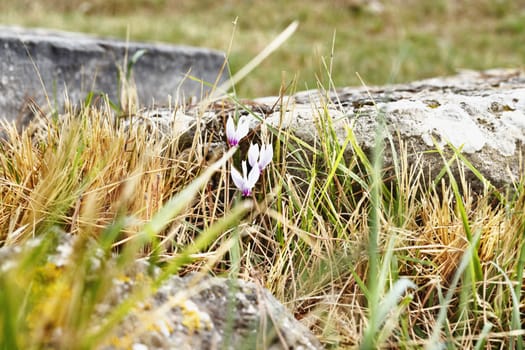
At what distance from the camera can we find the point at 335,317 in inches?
52.9

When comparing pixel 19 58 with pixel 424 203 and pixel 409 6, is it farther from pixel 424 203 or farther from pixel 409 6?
pixel 409 6

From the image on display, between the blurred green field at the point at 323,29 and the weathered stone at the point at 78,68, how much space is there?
1971 millimetres

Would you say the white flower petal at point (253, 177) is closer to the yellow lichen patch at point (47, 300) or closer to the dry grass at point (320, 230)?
the dry grass at point (320, 230)

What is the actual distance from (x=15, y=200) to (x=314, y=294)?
82 centimetres

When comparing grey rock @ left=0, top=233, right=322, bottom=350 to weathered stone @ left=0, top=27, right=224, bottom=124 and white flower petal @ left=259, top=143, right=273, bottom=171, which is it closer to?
white flower petal @ left=259, top=143, right=273, bottom=171

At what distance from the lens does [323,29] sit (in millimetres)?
10570

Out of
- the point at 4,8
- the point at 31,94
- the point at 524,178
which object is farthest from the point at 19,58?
the point at 4,8

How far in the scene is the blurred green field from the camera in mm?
7359

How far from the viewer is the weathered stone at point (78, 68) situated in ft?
8.00

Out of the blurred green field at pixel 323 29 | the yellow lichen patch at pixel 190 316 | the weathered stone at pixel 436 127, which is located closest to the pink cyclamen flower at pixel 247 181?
the weathered stone at pixel 436 127

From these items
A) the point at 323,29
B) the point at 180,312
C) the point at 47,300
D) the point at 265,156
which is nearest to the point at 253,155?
the point at 265,156

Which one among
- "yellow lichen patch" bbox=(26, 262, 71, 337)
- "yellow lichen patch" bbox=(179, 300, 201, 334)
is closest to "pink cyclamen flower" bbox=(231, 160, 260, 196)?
"yellow lichen patch" bbox=(179, 300, 201, 334)

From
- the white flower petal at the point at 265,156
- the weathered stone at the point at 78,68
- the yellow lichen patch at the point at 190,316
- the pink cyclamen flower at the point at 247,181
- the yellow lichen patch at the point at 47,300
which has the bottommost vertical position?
the yellow lichen patch at the point at 190,316

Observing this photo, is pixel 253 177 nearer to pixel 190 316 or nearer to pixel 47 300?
pixel 190 316
